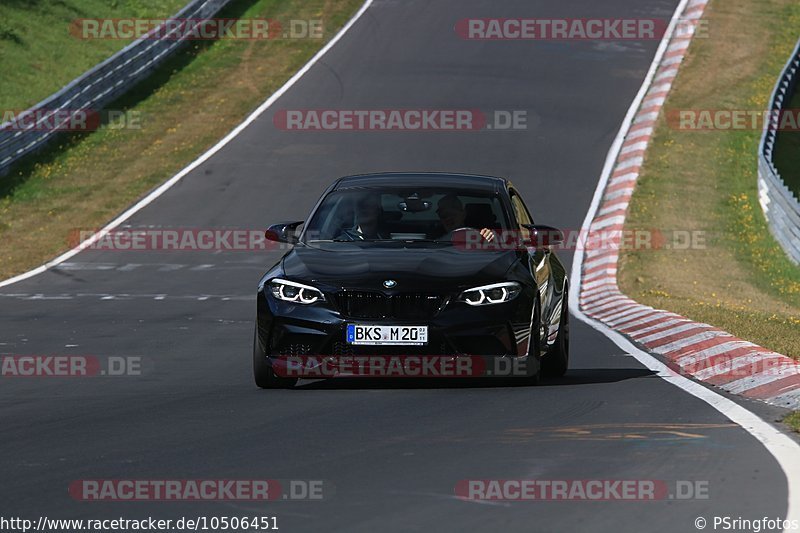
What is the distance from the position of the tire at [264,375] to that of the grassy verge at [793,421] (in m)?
3.54

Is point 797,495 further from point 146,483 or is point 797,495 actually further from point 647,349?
point 647,349

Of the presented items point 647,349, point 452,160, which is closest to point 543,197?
point 452,160

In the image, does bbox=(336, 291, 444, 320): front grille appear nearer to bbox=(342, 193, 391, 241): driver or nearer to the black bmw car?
the black bmw car

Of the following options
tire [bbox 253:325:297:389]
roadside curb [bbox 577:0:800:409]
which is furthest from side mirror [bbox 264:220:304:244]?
roadside curb [bbox 577:0:800:409]

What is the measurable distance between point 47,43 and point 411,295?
32552 mm

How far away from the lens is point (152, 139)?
33.4m

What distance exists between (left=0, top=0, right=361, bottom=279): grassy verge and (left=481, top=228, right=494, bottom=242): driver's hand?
1296 centimetres

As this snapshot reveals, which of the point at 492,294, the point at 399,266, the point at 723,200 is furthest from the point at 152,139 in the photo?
the point at 492,294

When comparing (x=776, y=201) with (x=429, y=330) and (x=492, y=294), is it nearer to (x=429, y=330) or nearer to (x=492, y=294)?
(x=492, y=294)

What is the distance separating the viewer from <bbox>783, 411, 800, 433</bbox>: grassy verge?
27.1ft

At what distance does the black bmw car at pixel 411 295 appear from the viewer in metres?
10.2

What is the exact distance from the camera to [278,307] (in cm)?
1039

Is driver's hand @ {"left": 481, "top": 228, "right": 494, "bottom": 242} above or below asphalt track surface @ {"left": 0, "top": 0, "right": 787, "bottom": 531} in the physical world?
above

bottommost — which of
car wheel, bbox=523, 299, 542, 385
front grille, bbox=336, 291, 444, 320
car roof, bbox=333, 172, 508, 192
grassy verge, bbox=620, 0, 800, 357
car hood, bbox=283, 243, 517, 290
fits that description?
grassy verge, bbox=620, 0, 800, 357
